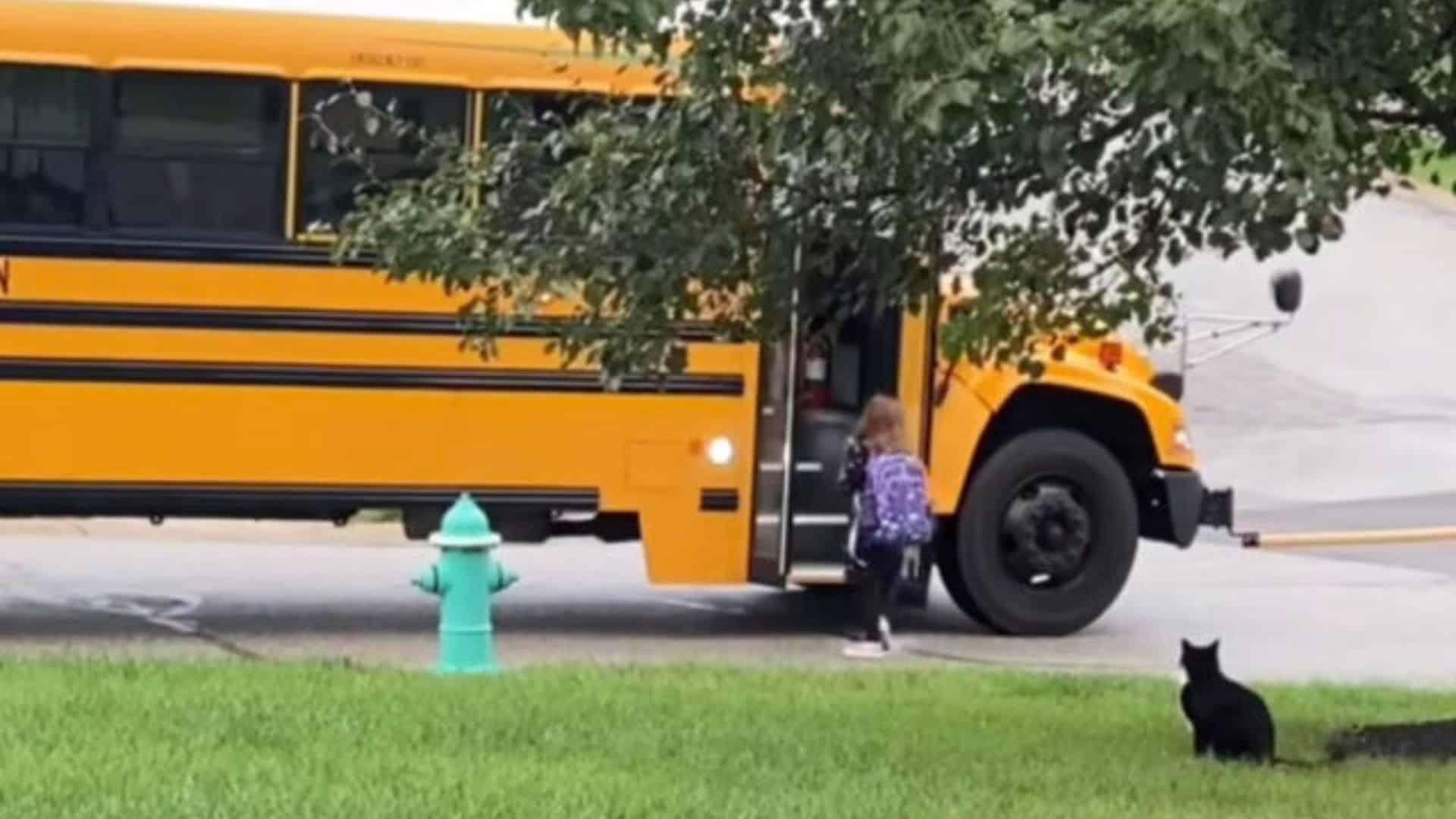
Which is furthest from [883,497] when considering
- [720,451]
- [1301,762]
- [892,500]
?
[1301,762]

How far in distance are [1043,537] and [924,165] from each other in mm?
6758

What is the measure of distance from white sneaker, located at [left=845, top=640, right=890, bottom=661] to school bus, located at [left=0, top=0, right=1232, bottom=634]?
487 millimetres

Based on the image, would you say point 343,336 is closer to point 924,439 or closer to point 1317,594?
point 924,439

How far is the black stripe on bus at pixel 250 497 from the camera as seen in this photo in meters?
13.2

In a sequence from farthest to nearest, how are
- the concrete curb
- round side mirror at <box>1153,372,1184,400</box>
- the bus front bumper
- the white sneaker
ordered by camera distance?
the concrete curb → round side mirror at <box>1153,372,1184,400</box> → the bus front bumper → the white sneaker

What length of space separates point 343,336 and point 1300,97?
732 cm

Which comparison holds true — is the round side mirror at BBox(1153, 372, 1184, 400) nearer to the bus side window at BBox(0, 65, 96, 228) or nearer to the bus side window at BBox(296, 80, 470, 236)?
the bus side window at BBox(296, 80, 470, 236)

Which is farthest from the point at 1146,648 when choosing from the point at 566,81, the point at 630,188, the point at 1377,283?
the point at 1377,283

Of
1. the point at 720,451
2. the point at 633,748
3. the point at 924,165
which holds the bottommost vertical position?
the point at 633,748

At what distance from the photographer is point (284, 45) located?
13352 millimetres

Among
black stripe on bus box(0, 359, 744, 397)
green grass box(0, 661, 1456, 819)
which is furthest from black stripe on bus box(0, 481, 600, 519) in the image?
green grass box(0, 661, 1456, 819)

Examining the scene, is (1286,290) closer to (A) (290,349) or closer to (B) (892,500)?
(B) (892,500)

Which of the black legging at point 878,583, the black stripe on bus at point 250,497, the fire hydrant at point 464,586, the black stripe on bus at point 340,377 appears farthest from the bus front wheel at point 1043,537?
the fire hydrant at point 464,586

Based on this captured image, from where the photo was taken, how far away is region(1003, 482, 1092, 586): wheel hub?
47.7ft
